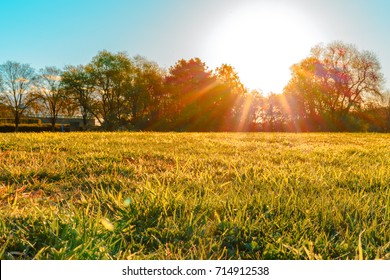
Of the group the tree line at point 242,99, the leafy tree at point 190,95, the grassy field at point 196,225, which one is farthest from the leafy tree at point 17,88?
the grassy field at point 196,225

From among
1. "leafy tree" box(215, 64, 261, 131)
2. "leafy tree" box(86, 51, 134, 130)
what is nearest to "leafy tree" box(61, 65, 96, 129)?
"leafy tree" box(86, 51, 134, 130)

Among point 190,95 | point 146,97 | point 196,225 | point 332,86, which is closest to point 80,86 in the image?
point 146,97

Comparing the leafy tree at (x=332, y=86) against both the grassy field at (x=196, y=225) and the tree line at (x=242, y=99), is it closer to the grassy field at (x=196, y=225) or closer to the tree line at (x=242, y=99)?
the tree line at (x=242, y=99)

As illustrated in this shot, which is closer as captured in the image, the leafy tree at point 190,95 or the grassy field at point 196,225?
the grassy field at point 196,225

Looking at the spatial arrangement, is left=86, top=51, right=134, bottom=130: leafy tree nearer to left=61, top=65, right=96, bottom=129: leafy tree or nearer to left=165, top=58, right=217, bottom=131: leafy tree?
left=61, top=65, right=96, bottom=129: leafy tree

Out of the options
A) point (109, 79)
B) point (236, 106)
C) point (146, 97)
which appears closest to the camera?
point (236, 106)

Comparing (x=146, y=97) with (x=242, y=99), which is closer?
(x=242, y=99)

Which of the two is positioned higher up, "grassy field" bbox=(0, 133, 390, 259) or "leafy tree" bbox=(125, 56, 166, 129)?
"leafy tree" bbox=(125, 56, 166, 129)

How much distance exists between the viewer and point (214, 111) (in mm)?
37438

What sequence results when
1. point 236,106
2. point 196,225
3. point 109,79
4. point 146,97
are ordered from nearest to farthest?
point 196,225 < point 236,106 < point 146,97 < point 109,79

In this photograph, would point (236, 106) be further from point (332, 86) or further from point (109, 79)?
point (109, 79)

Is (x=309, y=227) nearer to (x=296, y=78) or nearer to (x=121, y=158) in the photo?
(x=121, y=158)

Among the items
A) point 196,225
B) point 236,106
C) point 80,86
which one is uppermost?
point 80,86
